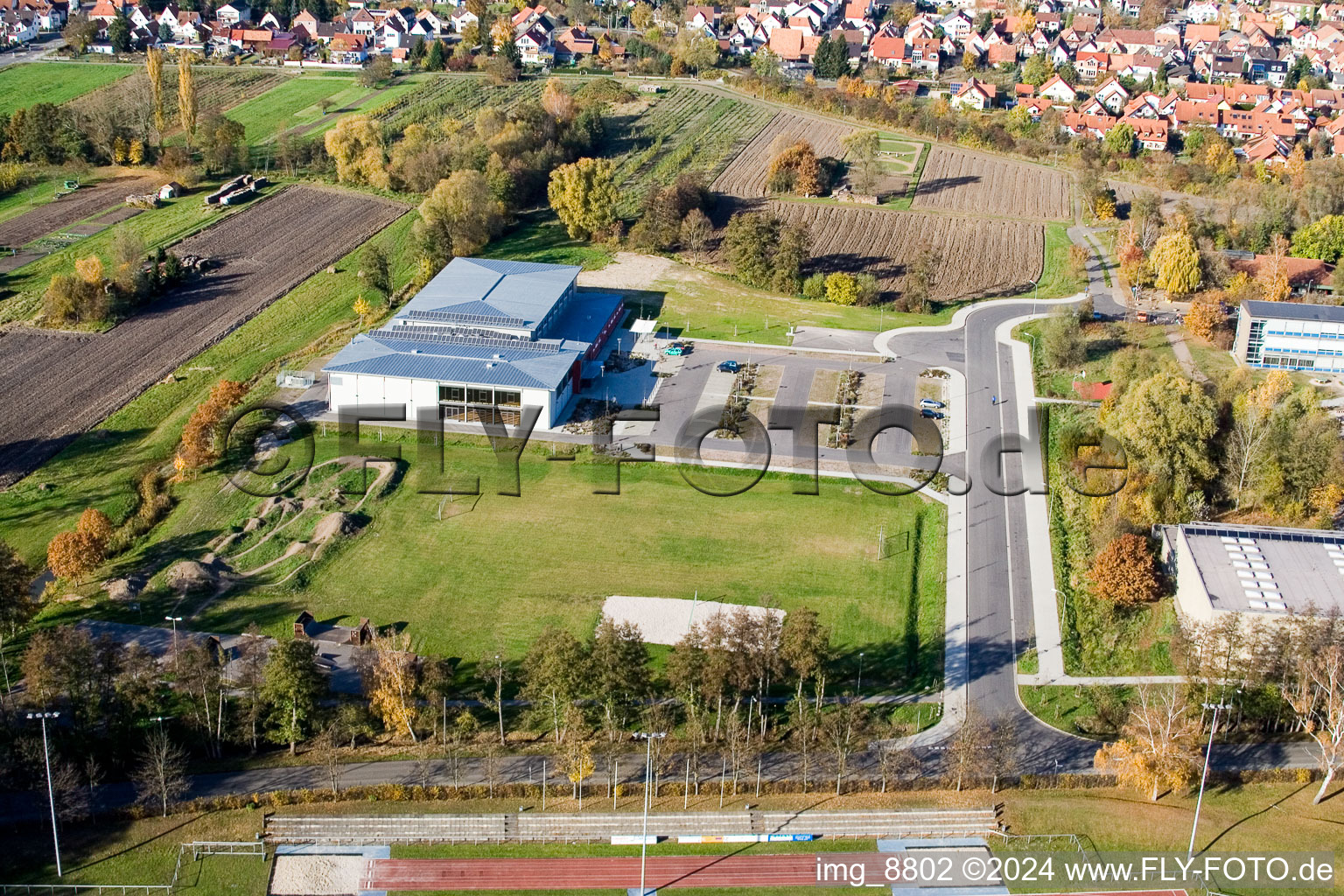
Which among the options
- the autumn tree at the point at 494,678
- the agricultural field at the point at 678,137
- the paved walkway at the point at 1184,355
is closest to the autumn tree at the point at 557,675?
the autumn tree at the point at 494,678

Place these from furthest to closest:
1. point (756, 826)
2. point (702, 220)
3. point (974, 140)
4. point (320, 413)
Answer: point (974, 140) < point (702, 220) < point (320, 413) < point (756, 826)

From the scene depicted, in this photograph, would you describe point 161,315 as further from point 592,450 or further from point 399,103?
point 399,103

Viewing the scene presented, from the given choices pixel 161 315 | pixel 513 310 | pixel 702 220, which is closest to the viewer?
pixel 513 310

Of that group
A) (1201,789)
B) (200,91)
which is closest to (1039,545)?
(1201,789)

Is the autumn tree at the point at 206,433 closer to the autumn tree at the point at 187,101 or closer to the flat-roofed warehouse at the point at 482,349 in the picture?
the flat-roofed warehouse at the point at 482,349

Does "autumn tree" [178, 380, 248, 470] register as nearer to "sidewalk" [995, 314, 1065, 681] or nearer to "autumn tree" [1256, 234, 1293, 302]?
"sidewalk" [995, 314, 1065, 681]

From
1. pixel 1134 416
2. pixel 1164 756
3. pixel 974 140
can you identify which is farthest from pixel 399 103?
pixel 1164 756
